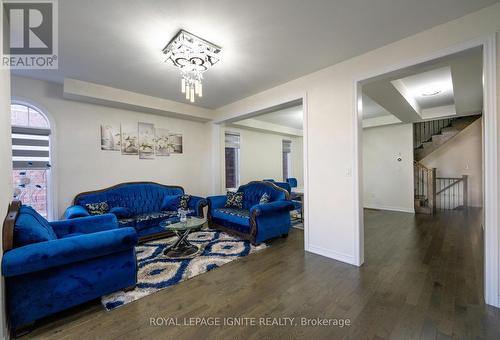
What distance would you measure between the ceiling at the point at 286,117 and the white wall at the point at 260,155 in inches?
25.9

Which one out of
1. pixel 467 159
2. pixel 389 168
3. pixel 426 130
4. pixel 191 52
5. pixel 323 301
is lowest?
pixel 323 301

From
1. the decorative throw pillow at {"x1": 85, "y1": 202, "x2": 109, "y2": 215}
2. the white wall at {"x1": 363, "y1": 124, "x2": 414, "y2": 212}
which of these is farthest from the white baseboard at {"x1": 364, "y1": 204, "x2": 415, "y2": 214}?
the decorative throw pillow at {"x1": 85, "y1": 202, "x2": 109, "y2": 215}

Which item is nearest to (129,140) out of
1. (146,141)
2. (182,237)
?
(146,141)

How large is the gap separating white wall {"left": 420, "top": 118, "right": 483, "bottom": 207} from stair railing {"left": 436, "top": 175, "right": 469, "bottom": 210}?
0.62 ft

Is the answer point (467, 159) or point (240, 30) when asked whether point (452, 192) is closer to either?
point (467, 159)

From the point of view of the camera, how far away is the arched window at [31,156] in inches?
131

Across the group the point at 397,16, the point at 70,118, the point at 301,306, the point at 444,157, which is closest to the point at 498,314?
the point at 301,306

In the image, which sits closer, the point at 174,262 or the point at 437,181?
the point at 174,262

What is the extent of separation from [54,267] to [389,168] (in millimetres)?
7498

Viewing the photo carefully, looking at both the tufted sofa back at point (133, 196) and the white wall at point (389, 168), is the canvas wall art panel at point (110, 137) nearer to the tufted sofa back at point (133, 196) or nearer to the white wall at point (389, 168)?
the tufted sofa back at point (133, 196)

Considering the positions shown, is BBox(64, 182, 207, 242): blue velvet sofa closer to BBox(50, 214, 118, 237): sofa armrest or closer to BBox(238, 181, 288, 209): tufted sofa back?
BBox(50, 214, 118, 237): sofa armrest

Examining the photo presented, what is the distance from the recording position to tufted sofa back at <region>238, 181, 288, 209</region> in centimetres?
405

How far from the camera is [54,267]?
5.90ft

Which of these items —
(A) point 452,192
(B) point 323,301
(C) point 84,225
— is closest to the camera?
(B) point 323,301
